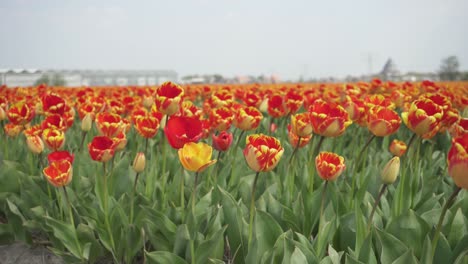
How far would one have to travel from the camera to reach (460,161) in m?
1.17

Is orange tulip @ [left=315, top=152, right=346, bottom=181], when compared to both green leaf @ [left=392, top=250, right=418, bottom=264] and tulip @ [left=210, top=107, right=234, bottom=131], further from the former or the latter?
tulip @ [left=210, top=107, right=234, bottom=131]

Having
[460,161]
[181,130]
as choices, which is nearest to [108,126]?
[181,130]

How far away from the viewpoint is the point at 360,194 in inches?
81.6

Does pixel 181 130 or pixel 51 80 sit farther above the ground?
pixel 181 130

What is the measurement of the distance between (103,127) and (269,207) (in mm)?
1022

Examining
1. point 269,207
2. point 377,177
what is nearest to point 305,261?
point 269,207

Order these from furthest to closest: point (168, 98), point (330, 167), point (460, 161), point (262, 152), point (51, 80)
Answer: point (51, 80), point (168, 98), point (330, 167), point (262, 152), point (460, 161)

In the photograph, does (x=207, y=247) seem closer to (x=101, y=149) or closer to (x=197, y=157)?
(x=197, y=157)

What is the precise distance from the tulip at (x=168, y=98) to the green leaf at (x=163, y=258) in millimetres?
775

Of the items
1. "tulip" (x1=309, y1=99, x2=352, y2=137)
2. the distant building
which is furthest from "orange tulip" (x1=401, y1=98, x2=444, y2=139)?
the distant building

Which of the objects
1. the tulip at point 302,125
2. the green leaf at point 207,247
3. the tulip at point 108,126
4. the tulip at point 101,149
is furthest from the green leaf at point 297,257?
the tulip at point 108,126

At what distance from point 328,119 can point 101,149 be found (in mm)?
1054

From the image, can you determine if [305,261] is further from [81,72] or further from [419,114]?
[81,72]

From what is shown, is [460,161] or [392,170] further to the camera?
[392,170]
